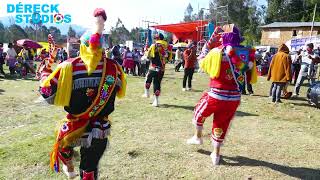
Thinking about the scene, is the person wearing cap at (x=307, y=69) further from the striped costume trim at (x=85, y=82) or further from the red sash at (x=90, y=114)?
the striped costume trim at (x=85, y=82)

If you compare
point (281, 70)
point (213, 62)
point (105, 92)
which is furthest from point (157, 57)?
point (105, 92)

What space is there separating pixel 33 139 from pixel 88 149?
9.77ft

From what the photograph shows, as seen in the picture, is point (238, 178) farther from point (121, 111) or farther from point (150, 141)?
point (121, 111)

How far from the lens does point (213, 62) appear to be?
5.14 metres

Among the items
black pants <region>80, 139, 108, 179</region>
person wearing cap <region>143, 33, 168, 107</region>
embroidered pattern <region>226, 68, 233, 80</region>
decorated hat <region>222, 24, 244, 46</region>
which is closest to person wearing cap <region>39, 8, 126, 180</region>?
black pants <region>80, 139, 108, 179</region>

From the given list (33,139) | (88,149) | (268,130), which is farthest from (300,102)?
(88,149)

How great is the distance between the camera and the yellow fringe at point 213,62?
509 centimetres

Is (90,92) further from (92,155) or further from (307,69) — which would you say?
(307,69)

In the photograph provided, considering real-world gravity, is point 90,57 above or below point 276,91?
above

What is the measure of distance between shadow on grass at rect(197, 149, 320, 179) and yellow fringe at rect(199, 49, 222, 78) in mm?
1369

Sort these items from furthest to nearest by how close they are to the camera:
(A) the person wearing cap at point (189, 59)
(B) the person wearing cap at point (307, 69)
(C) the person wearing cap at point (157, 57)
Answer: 1. (A) the person wearing cap at point (189, 59)
2. (B) the person wearing cap at point (307, 69)
3. (C) the person wearing cap at point (157, 57)

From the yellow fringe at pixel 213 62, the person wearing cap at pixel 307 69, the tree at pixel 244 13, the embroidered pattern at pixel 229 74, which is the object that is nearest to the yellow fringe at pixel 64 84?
the yellow fringe at pixel 213 62

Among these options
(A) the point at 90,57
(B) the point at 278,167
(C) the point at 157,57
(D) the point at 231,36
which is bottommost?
(B) the point at 278,167

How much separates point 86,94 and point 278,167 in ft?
10.7
